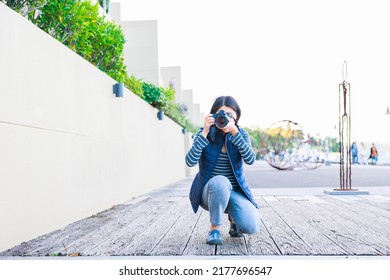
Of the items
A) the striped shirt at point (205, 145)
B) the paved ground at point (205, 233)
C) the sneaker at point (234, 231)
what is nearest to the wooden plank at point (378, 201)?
the paved ground at point (205, 233)

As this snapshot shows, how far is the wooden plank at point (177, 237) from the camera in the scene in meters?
3.12

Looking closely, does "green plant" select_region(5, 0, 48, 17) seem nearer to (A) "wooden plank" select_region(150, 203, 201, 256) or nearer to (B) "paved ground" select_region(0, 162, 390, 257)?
(B) "paved ground" select_region(0, 162, 390, 257)

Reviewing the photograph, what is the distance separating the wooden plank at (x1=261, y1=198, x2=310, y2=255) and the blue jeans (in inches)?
9.8

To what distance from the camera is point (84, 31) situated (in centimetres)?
592

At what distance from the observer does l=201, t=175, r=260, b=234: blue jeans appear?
3254mm

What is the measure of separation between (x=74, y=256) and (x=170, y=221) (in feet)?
5.54

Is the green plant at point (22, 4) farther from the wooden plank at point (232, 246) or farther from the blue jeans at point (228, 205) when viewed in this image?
the wooden plank at point (232, 246)

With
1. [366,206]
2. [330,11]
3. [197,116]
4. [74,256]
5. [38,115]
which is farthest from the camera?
[197,116]

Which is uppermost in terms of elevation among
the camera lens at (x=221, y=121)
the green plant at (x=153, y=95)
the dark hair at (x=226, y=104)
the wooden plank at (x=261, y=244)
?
the green plant at (x=153, y=95)

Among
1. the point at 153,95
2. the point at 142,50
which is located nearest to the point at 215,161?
the point at 153,95

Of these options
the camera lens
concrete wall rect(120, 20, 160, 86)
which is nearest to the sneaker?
the camera lens
